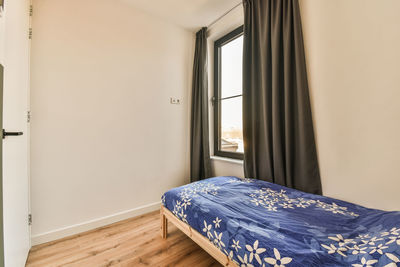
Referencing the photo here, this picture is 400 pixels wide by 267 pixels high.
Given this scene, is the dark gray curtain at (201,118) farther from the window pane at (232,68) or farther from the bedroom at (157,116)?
the window pane at (232,68)

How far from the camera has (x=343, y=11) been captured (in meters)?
1.37

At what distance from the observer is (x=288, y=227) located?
38.6 inches

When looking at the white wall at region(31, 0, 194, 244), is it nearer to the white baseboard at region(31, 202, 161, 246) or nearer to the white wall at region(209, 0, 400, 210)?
the white baseboard at region(31, 202, 161, 246)

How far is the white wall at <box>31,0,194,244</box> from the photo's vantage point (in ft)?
5.40

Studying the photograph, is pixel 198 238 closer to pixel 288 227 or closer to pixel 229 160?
pixel 288 227

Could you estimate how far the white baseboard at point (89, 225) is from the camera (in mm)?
1612

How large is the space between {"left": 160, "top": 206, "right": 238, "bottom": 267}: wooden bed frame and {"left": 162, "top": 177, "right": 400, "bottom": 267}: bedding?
5cm

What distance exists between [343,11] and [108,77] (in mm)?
2411

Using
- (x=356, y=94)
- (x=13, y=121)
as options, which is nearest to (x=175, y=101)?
(x=13, y=121)

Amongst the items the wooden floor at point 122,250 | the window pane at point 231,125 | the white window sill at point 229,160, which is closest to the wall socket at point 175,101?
the window pane at point 231,125

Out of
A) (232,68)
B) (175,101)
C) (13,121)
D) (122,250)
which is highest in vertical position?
(232,68)

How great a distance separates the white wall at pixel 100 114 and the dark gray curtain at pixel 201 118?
242mm

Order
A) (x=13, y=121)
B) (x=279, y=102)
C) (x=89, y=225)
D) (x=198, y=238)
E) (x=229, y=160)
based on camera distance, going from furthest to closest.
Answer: (x=229, y=160) → (x=89, y=225) → (x=279, y=102) → (x=198, y=238) → (x=13, y=121)

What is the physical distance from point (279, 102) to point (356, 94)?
1.91 ft
